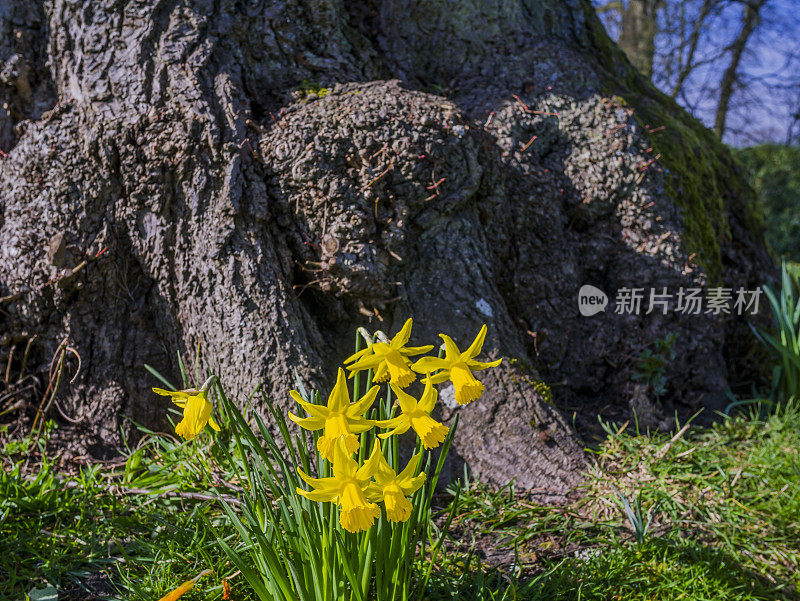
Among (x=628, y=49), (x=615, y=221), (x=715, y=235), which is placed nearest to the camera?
(x=615, y=221)

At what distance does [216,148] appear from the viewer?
225cm

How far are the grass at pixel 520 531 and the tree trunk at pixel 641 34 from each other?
28.6 ft

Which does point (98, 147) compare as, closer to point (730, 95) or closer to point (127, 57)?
point (127, 57)

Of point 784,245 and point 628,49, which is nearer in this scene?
point 784,245

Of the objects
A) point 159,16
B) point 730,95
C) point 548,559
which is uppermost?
point 730,95

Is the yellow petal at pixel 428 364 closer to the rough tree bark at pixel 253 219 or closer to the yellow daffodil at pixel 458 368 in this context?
the yellow daffodil at pixel 458 368

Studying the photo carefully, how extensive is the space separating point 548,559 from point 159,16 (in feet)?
8.18

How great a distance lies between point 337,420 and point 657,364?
214cm

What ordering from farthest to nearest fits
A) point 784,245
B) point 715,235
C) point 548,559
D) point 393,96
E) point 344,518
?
point 784,245
point 715,235
point 393,96
point 548,559
point 344,518

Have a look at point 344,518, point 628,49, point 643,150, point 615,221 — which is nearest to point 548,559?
point 344,518

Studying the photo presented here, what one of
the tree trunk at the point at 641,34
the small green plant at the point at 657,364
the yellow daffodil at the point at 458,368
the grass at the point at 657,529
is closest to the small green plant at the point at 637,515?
the grass at the point at 657,529

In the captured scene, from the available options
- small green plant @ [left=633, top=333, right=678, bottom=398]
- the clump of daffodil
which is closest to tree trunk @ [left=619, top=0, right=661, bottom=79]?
small green plant @ [left=633, top=333, right=678, bottom=398]

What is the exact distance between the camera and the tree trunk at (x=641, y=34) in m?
9.59

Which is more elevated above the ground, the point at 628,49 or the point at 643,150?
the point at 628,49
